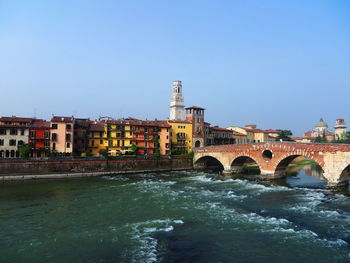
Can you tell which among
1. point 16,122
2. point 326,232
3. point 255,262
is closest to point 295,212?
point 326,232

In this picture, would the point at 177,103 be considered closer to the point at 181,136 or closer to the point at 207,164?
the point at 181,136

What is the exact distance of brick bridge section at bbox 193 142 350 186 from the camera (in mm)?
41219

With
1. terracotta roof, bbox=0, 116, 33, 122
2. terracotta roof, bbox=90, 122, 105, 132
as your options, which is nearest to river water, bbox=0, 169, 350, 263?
terracotta roof, bbox=0, 116, 33, 122

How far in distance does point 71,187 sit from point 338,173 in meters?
39.3

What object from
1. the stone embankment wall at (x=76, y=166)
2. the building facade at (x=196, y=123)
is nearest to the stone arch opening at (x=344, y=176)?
the stone embankment wall at (x=76, y=166)

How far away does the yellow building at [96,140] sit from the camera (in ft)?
231

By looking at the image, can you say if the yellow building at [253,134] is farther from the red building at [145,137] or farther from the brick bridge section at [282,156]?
the red building at [145,137]

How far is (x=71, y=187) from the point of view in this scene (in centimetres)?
4381

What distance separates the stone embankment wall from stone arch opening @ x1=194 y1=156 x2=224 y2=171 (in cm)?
475

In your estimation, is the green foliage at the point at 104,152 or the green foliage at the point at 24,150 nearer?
the green foliage at the point at 24,150

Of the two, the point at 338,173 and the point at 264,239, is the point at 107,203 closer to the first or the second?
the point at 264,239

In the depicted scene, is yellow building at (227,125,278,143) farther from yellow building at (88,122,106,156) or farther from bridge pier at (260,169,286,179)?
yellow building at (88,122,106,156)

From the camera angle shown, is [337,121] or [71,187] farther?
[337,121]

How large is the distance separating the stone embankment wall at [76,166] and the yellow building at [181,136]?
8.48m
